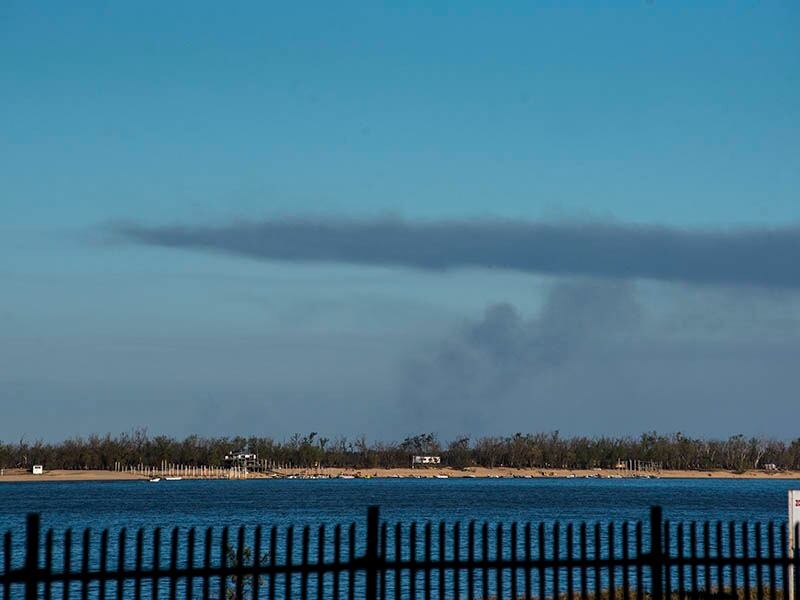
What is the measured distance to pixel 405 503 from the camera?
13012 cm

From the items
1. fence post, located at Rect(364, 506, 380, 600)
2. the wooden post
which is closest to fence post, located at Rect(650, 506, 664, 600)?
the wooden post

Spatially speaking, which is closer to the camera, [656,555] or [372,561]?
[372,561]

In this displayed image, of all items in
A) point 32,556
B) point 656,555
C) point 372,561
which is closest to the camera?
point 32,556

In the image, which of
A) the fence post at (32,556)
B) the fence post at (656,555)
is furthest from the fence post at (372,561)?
the fence post at (32,556)

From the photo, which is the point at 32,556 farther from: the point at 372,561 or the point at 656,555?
the point at 656,555

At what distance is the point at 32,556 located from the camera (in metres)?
11.5

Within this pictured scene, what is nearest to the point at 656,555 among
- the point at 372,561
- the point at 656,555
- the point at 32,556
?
the point at 656,555

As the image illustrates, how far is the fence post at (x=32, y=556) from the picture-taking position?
37.5 feet

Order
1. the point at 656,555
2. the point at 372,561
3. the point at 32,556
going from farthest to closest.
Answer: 1. the point at 656,555
2. the point at 372,561
3. the point at 32,556

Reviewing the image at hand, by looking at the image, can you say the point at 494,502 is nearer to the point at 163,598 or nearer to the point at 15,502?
the point at 15,502

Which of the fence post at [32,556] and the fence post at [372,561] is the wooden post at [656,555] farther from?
the fence post at [32,556]

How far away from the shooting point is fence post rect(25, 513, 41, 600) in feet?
37.5

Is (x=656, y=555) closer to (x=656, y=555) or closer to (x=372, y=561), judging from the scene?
(x=656, y=555)

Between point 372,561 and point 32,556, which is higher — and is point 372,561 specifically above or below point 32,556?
below
